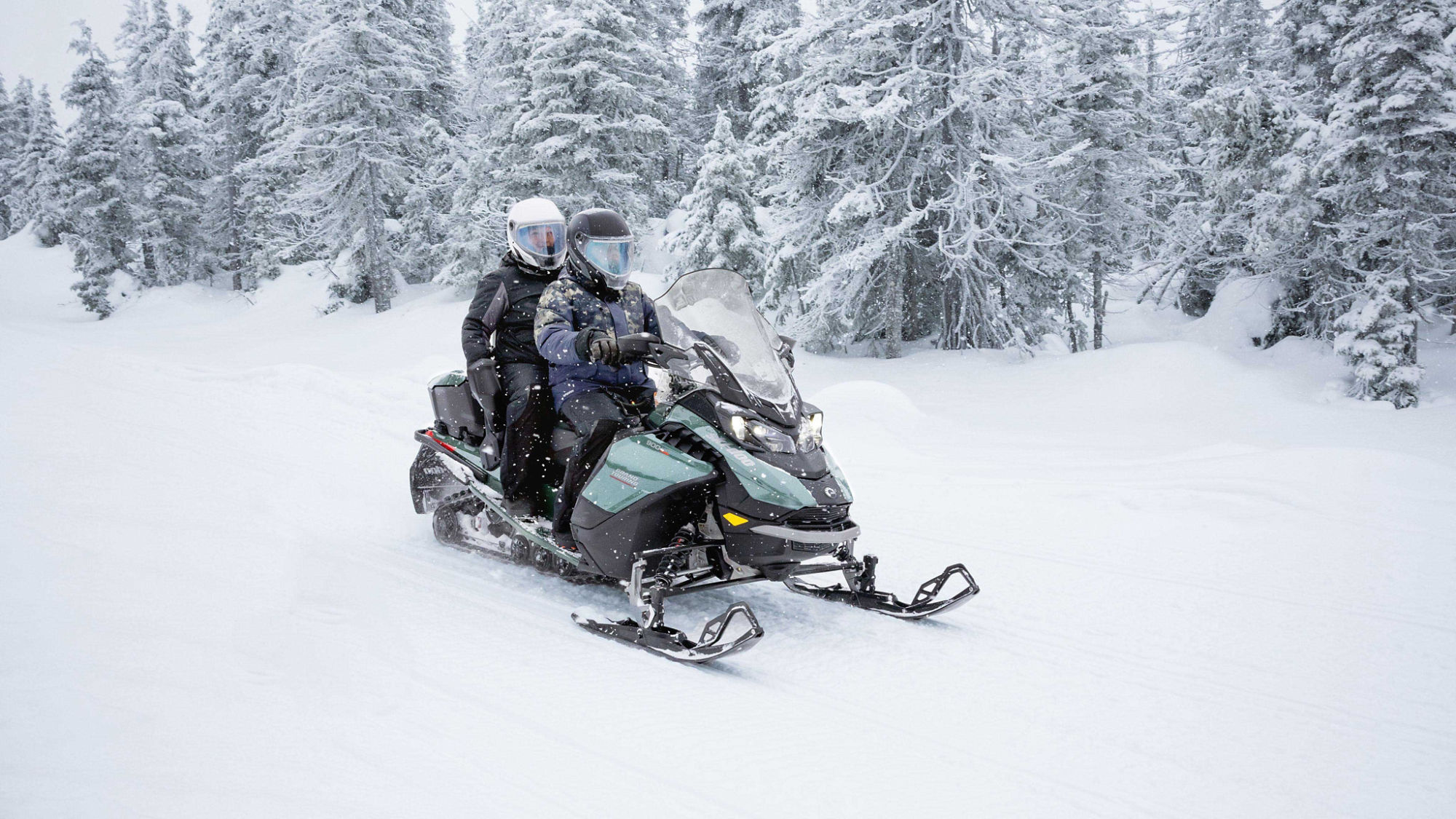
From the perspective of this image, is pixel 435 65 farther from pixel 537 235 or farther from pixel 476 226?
pixel 537 235

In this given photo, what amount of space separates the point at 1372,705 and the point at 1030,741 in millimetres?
1595

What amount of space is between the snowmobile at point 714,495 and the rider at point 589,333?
130 millimetres

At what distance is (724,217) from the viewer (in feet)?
57.5

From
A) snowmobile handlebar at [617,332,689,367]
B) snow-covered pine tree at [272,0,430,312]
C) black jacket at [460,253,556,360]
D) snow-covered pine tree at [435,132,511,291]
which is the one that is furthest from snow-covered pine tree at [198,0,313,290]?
snowmobile handlebar at [617,332,689,367]

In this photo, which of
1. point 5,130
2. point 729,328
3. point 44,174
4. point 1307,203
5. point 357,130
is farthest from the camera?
point 5,130

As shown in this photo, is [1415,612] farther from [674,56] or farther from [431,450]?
[674,56]

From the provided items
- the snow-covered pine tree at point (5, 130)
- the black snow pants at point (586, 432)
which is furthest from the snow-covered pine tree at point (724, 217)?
the snow-covered pine tree at point (5, 130)

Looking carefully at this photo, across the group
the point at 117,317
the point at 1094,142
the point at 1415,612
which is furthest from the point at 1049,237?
the point at 117,317

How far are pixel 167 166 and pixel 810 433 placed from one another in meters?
37.5

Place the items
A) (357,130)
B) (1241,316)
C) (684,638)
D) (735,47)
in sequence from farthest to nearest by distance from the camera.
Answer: (735,47) < (357,130) < (1241,316) < (684,638)

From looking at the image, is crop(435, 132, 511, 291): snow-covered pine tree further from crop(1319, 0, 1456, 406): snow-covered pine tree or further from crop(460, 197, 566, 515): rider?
crop(1319, 0, 1456, 406): snow-covered pine tree

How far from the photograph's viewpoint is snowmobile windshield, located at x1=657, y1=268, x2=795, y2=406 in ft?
13.4

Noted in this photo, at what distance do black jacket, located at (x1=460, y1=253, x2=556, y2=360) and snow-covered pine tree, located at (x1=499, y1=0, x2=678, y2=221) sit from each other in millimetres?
14739

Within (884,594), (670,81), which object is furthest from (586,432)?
(670,81)
